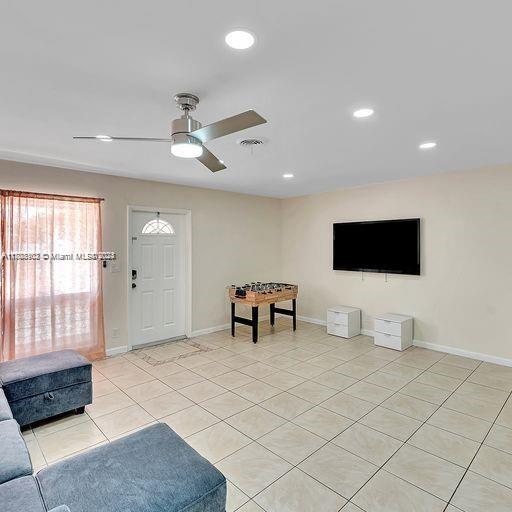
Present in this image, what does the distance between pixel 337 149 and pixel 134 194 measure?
3.00 m

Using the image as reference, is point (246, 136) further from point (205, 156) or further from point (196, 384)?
point (196, 384)

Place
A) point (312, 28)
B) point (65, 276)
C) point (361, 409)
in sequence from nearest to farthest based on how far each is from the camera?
point (312, 28) < point (361, 409) < point (65, 276)

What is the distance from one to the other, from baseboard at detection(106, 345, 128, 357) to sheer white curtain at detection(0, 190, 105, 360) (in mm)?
116

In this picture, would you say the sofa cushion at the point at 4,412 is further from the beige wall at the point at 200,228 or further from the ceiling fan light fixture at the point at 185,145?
the beige wall at the point at 200,228

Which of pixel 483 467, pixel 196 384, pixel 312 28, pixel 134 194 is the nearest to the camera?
pixel 312 28

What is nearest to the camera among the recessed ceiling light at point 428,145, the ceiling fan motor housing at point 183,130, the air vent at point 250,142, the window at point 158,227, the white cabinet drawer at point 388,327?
the ceiling fan motor housing at point 183,130

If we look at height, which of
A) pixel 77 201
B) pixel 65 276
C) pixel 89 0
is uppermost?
pixel 89 0

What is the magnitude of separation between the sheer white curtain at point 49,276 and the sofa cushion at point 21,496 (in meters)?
2.81

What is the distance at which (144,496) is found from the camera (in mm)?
1402

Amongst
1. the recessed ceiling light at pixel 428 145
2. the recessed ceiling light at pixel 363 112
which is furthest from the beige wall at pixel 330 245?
the recessed ceiling light at pixel 363 112

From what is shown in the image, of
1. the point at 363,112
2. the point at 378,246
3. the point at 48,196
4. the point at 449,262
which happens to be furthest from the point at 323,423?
the point at 48,196

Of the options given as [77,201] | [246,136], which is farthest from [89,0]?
[77,201]

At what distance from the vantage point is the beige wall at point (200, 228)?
13.5 ft

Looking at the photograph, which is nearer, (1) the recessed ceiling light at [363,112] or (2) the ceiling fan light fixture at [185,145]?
(2) the ceiling fan light fixture at [185,145]
